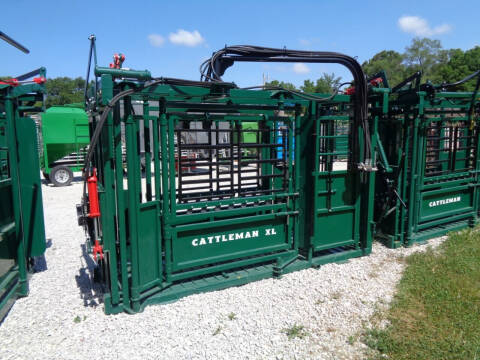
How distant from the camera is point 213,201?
4.90 meters

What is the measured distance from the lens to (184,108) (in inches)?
183

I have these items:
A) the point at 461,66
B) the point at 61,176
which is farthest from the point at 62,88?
the point at 461,66

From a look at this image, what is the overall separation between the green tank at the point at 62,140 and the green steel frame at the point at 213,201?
9813 millimetres

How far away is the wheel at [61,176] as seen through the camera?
13.9m

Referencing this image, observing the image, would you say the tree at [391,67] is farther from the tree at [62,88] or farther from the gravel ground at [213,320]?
the gravel ground at [213,320]

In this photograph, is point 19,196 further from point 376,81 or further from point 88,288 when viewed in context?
point 376,81

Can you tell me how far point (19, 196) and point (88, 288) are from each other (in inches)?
59.3

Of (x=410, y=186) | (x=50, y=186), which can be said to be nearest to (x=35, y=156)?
(x=410, y=186)

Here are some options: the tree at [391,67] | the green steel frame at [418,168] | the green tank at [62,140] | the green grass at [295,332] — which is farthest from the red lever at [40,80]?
the tree at [391,67]

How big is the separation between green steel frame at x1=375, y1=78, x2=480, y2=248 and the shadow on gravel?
477 cm

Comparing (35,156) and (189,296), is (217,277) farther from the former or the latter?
(35,156)

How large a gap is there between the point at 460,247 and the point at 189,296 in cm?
484

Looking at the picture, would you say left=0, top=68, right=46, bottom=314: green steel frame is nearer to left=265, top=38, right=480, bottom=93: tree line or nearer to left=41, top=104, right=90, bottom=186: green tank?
left=41, top=104, right=90, bottom=186: green tank

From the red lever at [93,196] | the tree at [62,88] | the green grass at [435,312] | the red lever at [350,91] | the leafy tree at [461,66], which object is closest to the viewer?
the green grass at [435,312]
